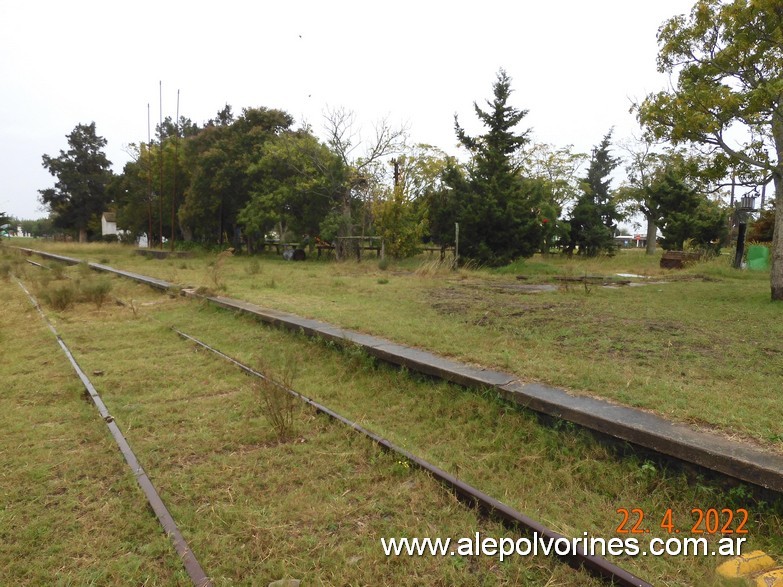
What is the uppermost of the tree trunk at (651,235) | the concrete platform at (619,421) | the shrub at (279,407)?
the tree trunk at (651,235)

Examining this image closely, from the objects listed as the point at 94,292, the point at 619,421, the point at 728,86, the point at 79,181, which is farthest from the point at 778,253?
the point at 79,181

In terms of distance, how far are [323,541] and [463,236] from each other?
2028 centimetres

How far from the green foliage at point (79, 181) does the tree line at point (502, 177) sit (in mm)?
10600

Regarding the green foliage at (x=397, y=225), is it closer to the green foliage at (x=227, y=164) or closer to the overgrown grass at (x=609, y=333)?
the overgrown grass at (x=609, y=333)

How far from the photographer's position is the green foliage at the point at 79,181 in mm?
52094

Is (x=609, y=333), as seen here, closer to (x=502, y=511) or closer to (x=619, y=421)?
(x=619, y=421)

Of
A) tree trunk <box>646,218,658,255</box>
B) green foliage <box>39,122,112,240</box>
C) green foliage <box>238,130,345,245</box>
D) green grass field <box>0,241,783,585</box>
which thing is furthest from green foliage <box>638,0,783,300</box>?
green foliage <box>39,122,112,240</box>

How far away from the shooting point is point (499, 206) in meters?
21.7

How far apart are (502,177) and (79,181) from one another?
162 feet

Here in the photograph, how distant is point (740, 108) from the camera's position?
9469 millimetres

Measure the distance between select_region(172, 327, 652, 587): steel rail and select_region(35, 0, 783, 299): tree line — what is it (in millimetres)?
9441

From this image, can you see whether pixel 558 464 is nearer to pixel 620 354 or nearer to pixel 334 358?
pixel 620 354

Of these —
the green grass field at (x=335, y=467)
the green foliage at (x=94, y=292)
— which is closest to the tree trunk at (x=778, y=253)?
the green grass field at (x=335, y=467)

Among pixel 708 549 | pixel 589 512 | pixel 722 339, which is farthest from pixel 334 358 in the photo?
pixel 722 339
